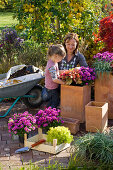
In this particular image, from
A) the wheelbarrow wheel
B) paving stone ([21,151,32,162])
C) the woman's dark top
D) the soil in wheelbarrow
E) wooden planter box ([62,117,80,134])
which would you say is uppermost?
the woman's dark top

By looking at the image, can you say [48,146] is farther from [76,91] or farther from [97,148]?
[76,91]

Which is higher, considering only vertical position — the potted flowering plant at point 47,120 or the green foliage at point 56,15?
the green foliage at point 56,15

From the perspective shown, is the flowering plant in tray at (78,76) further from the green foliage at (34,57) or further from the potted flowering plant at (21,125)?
the green foliage at (34,57)

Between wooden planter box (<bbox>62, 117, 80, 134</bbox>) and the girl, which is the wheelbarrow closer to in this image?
the girl

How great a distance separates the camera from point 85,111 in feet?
13.0

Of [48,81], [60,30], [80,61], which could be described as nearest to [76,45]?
[80,61]

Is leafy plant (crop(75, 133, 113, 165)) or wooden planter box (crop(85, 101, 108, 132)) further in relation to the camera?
wooden planter box (crop(85, 101, 108, 132))

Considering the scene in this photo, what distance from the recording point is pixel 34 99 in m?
4.96

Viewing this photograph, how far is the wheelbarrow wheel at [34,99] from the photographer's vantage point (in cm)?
489

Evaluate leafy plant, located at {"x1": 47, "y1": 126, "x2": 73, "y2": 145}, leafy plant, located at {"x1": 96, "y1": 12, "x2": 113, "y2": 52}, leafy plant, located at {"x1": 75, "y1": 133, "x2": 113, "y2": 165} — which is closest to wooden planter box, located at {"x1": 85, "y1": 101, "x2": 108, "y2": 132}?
leafy plant, located at {"x1": 47, "y1": 126, "x2": 73, "y2": 145}

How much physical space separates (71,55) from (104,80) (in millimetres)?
698

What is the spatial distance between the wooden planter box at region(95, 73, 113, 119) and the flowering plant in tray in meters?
0.19

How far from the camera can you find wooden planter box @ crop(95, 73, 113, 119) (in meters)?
4.35

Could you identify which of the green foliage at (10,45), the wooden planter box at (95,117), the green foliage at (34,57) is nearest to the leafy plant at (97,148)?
the wooden planter box at (95,117)
